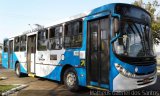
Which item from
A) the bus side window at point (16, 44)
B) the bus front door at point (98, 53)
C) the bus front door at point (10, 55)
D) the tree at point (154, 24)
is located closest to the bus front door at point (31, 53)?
the bus side window at point (16, 44)

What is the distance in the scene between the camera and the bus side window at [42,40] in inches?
468

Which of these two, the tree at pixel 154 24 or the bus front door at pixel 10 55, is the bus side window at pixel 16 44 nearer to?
the bus front door at pixel 10 55

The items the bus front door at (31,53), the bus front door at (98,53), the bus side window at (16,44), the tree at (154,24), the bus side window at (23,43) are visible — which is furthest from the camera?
the tree at (154,24)

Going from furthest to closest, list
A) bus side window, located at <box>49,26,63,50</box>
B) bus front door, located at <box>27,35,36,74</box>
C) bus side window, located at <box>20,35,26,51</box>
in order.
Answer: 1. bus side window, located at <box>20,35,26,51</box>
2. bus front door, located at <box>27,35,36,74</box>
3. bus side window, located at <box>49,26,63,50</box>

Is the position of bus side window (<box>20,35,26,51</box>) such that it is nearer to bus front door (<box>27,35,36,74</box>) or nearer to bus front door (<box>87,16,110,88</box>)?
bus front door (<box>27,35,36,74</box>)

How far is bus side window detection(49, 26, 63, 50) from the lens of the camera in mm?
10648

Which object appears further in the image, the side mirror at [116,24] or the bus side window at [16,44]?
the bus side window at [16,44]

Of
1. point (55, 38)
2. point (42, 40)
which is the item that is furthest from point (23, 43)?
point (55, 38)

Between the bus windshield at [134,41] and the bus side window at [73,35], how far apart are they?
6.88 ft

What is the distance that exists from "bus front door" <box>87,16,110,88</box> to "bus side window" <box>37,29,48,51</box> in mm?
3660

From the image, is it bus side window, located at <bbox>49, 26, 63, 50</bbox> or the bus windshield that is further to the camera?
bus side window, located at <bbox>49, 26, 63, 50</bbox>

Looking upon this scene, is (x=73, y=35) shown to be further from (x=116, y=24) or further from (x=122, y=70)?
(x=122, y=70)

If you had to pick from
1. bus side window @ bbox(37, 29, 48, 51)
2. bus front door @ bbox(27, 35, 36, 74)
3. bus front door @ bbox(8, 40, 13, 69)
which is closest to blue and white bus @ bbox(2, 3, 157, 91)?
bus side window @ bbox(37, 29, 48, 51)

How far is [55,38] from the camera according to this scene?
36.0 ft
